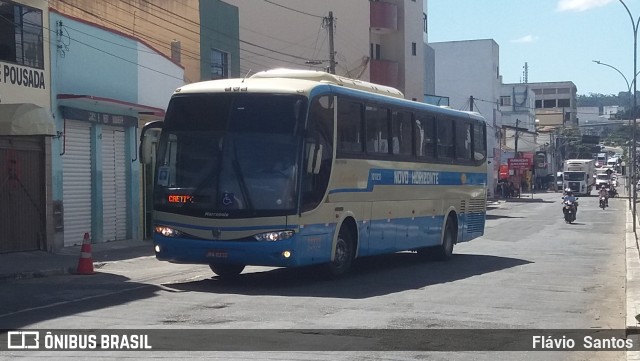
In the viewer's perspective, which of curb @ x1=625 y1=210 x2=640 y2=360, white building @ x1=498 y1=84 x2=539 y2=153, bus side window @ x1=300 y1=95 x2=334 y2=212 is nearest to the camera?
curb @ x1=625 y1=210 x2=640 y2=360

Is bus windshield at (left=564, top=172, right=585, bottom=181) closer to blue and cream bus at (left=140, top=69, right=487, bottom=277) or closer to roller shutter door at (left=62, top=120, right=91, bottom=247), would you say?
roller shutter door at (left=62, top=120, right=91, bottom=247)

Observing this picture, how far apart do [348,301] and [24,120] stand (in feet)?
27.6

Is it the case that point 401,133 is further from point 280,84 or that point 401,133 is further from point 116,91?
point 116,91

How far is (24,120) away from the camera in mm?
18297

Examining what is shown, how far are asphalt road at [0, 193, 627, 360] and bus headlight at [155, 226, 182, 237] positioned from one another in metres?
0.85

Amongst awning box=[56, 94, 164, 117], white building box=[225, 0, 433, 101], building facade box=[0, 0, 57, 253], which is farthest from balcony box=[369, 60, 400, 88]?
building facade box=[0, 0, 57, 253]

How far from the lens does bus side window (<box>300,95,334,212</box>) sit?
14812 mm

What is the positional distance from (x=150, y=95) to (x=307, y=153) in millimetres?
12597

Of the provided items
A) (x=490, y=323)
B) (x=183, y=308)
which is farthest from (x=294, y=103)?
(x=490, y=323)

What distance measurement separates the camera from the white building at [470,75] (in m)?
88.1

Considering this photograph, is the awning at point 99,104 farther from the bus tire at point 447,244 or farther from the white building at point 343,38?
the bus tire at point 447,244

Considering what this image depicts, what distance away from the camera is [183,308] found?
12297 mm

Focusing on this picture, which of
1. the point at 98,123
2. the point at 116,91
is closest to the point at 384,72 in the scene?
the point at 116,91

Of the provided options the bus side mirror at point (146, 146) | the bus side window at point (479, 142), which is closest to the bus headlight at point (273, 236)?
the bus side mirror at point (146, 146)
